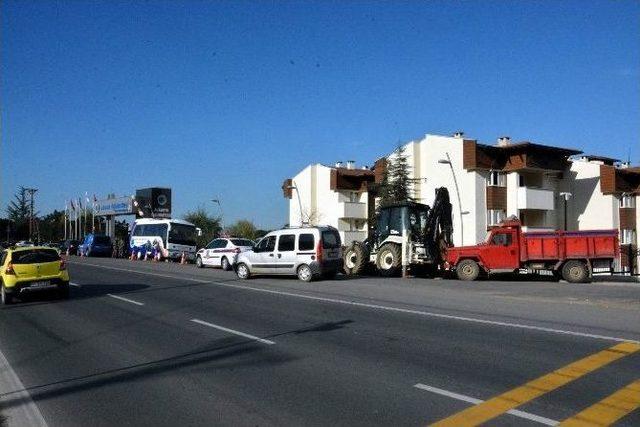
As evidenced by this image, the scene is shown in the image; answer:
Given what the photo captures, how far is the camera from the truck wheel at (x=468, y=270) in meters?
24.2

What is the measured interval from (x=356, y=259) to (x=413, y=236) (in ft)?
9.72

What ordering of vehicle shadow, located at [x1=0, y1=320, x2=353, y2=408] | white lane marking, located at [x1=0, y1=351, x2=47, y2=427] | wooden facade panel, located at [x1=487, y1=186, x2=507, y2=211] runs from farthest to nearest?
wooden facade panel, located at [x1=487, y1=186, x2=507, y2=211] → vehicle shadow, located at [x1=0, y1=320, x2=353, y2=408] → white lane marking, located at [x1=0, y1=351, x2=47, y2=427]

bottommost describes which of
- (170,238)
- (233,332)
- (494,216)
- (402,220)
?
(233,332)

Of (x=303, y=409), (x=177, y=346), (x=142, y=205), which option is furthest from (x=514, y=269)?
(x=142, y=205)

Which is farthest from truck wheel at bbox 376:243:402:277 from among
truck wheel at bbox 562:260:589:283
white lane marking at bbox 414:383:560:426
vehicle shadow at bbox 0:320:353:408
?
white lane marking at bbox 414:383:560:426

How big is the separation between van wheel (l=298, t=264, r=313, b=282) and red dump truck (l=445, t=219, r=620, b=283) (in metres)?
5.65

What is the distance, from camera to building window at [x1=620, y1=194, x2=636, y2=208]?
4950 cm

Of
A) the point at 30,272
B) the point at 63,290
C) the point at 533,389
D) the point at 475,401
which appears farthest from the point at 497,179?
the point at 475,401

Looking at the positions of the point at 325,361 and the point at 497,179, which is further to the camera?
the point at 497,179

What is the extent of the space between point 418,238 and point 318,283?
5.25 m

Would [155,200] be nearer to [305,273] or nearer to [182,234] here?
[182,234]

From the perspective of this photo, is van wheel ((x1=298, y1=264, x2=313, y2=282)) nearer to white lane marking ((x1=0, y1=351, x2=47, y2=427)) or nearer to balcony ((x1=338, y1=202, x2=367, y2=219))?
white lane marking ((x1=0, y1=351, x2=47, y2=427))

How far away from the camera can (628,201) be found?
49.9 metres

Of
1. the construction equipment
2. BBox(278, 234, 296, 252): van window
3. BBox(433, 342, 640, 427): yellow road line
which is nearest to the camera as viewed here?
BBox(433, 342, 640, 427): yellow road line
